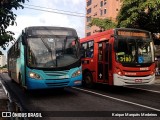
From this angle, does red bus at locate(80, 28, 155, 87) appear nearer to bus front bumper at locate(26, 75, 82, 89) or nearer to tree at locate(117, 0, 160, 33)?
bus front bumper at locate(26, 75, 82, 89)

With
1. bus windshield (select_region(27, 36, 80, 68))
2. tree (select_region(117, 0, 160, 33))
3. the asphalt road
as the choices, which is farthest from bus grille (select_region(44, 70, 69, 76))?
tree (select_region(117, 0, 160, 33))

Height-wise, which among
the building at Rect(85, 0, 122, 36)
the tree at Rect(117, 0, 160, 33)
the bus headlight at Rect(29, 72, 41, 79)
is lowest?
the bus headlight at Rect(29, 72, 41, 79)

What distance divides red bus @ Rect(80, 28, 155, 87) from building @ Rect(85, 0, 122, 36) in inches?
2115

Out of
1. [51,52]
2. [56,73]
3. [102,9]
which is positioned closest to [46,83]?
[56,73]

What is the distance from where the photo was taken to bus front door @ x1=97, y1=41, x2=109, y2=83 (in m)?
14.3

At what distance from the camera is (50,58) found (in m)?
12.3

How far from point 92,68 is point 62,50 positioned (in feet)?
12.1

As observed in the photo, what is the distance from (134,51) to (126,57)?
1.65ft

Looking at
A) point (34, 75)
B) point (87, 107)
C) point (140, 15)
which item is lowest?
point (87, 107)

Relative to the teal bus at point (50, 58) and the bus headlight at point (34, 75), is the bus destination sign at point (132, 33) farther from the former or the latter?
the bus headlight at point (34, 75)

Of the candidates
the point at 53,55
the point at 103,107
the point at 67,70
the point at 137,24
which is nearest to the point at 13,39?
the point at 53,55

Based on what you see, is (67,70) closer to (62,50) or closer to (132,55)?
(62,50)

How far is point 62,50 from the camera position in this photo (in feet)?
41.7

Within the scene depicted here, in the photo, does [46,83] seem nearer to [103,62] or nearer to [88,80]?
[103,62]
